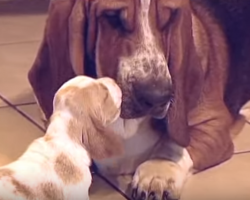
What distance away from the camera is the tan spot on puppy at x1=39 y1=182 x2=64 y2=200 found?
1.78 meters

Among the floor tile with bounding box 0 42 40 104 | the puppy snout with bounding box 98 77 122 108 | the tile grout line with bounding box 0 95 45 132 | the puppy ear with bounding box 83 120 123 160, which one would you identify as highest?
the puppy snout with bounding box 98 77 122 108

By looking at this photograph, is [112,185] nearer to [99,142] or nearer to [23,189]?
[99,142]

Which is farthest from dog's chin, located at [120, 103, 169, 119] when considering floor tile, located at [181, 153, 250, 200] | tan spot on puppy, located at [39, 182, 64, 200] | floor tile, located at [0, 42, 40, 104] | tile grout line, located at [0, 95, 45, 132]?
floor tile, located at [0, 42, 40, 104]

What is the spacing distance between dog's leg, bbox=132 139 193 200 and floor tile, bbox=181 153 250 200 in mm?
31

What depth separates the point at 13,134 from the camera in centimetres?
258

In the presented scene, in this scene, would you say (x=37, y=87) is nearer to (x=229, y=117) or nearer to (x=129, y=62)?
(x=129, y=62)

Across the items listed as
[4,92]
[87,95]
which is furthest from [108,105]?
[4,92]

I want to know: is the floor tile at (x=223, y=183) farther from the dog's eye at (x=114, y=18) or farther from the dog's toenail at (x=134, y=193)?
the dog's eye at (x=114, y=18)

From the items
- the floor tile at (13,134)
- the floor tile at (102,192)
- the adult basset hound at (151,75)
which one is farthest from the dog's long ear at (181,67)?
the floor tile at (13,134)

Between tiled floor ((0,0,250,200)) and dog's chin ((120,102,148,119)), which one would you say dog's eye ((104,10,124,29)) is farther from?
tiled floor ((0,0,250,200))

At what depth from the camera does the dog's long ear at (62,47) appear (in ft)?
7.27

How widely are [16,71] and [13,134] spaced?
26.3 inches

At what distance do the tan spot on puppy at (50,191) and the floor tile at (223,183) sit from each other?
0.45 m

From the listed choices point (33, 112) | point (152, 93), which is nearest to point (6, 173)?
point (152, 93)
